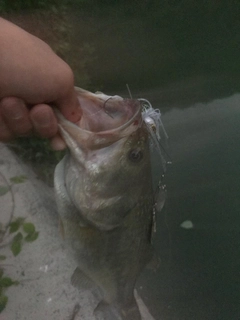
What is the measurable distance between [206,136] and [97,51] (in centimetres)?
161

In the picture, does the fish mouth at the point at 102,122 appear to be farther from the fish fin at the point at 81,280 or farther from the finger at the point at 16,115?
the fish fin at the point at 81,280

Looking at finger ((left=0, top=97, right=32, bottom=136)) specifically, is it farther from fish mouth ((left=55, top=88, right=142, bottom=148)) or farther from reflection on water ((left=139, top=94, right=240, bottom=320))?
reflection on water ((left=139, top=94, right=240, bottom=320))

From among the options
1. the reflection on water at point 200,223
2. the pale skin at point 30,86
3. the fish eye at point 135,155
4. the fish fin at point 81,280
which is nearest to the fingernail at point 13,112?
the pale skin at point 30,86

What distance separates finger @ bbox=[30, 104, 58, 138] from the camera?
1.03 metres

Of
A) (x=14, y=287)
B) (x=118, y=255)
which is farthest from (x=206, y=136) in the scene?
(x=118, y=255)

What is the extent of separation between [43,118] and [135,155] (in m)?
0.26

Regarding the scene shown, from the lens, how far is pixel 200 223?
332cm

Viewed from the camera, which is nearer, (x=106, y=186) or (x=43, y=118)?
(x=43, y=118)

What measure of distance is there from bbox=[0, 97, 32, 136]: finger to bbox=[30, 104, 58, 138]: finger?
0.8 inches

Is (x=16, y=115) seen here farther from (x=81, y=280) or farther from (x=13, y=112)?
(x=81, y=280)

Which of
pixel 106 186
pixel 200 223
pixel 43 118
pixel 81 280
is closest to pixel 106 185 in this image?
pixel 106 186

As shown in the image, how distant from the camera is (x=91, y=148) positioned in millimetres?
1107

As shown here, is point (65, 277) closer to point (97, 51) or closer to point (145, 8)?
point (97, 51)

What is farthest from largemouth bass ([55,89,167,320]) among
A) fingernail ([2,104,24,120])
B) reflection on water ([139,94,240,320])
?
reflection on water ([139,94,240,320])
